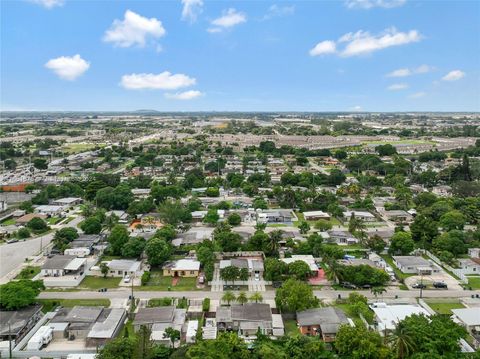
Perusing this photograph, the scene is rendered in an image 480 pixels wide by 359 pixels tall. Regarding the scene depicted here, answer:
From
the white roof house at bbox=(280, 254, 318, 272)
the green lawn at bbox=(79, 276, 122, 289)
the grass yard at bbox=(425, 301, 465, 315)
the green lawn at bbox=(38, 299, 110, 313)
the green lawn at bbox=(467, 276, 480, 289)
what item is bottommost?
the green lawn at bbox=(79, 276, 122, 289)

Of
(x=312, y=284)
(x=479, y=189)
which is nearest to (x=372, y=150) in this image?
(x=479, y=189)

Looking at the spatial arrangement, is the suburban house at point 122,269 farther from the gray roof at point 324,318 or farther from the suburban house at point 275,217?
the suburban house at point 275,217

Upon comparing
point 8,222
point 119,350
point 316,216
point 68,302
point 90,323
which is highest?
point 119,350

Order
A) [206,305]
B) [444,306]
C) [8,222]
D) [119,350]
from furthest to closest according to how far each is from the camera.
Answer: [8,222] → [444,306] → [206,305] → [119,350]

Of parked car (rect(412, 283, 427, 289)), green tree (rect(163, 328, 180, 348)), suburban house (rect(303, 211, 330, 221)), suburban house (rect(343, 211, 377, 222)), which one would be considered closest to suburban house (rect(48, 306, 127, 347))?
green tree (rect(163, 328, 180, 348))

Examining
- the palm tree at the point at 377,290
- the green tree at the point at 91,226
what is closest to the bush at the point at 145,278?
the green tree at the point at 91,226

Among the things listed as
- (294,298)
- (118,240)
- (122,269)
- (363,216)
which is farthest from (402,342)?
(363,216)

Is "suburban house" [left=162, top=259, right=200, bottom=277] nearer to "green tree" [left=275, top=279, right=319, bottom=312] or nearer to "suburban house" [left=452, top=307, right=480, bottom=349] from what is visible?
"green tree" [left=275, top=279, right=319, bottom=312]

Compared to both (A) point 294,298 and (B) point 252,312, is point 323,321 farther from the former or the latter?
(B) point 252,312
